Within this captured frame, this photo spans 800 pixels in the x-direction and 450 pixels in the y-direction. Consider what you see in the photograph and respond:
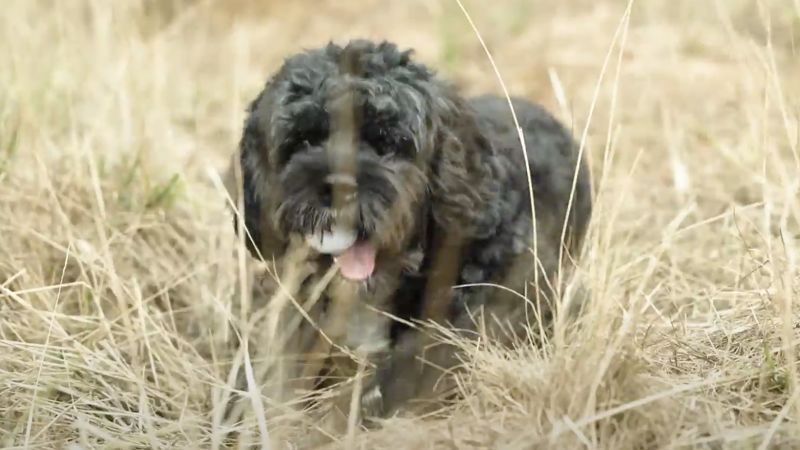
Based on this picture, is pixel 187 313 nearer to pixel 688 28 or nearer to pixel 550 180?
pixel 550 180

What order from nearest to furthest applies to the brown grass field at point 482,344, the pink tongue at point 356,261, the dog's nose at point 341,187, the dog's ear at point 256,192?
the brown grass field at point 482,344
the dog's nose at point 341,187
the pink tongue at point 356,261
the dog's ear at point 256,192

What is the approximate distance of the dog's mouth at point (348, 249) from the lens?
271 cm

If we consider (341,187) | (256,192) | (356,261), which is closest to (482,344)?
(356,261)

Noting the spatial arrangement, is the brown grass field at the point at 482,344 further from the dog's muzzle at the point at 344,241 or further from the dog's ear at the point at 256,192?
the dog's muzzle at the point at 344,241

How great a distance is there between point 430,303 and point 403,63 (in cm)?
74

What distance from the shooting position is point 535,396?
240cm

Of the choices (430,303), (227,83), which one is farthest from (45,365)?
(227,83)

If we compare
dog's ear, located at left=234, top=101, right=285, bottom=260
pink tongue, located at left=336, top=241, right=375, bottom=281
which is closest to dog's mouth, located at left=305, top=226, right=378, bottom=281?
pink tongue, located at left=336, top=241, right=375, bottom=281

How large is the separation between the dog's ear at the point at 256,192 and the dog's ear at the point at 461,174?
49cm

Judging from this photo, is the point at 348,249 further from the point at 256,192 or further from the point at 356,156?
the point at 256,192

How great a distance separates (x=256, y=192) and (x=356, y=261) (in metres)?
0.40

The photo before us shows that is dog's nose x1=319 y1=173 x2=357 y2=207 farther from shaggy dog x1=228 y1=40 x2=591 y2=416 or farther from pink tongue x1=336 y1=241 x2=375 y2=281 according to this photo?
pink tongue x1=336 y1=241 x2=375 y2=281

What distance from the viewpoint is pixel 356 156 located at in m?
2.70

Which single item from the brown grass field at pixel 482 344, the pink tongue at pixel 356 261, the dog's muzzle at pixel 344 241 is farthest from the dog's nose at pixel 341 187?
the brown grass field at pixel 482 344
